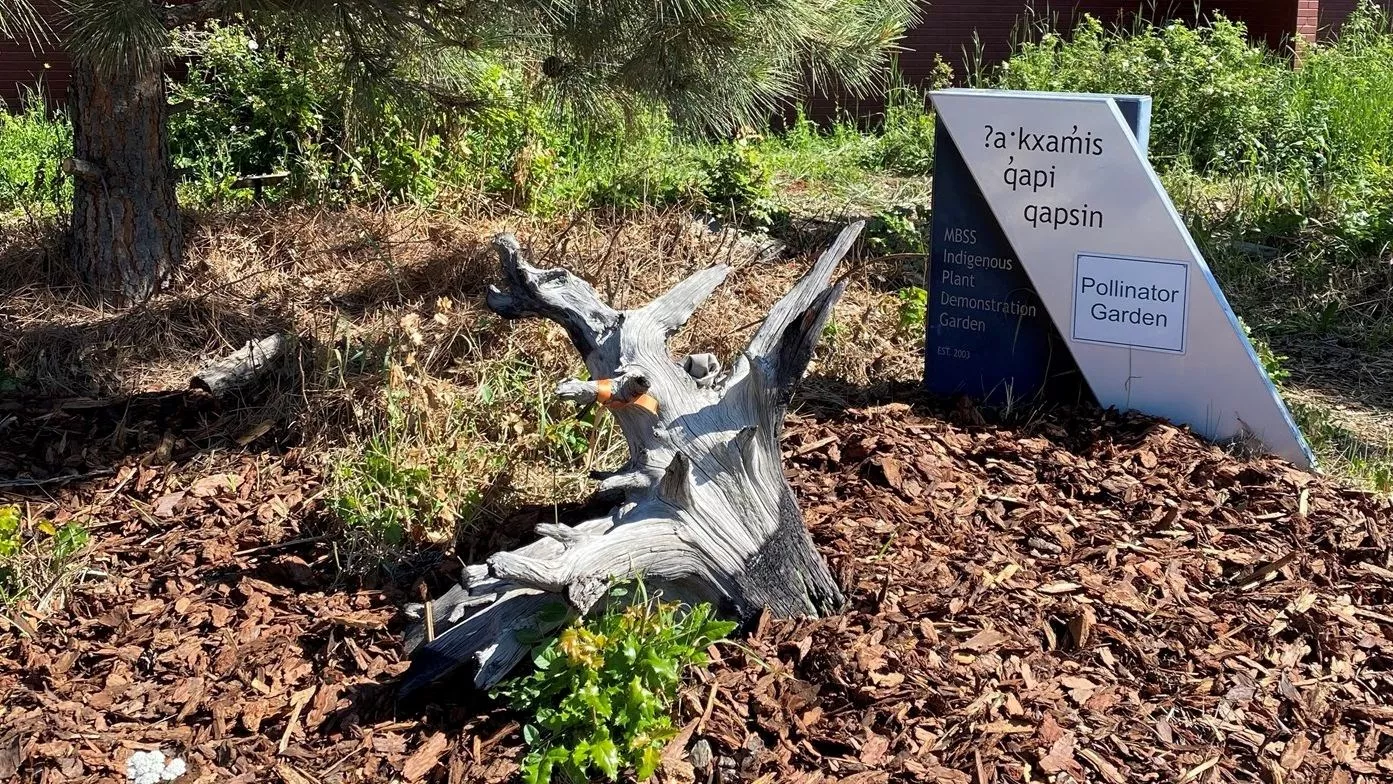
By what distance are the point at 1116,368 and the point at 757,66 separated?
152 centimetres

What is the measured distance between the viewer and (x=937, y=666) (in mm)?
2812

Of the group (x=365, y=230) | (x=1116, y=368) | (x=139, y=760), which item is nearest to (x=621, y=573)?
(x=139, y=760)

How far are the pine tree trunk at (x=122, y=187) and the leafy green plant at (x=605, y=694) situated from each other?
9.83 feet

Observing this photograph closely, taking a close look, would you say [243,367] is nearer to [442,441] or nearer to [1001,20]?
[442,441]

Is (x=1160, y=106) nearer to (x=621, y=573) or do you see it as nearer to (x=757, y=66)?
(x=757, y=66)

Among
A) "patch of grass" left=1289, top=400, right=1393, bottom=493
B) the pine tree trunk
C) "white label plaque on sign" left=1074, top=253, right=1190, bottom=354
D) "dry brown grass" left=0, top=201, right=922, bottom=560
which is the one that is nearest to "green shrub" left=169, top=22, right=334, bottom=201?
"dry brown grass" left=0, top=201, right=922, bottom=560

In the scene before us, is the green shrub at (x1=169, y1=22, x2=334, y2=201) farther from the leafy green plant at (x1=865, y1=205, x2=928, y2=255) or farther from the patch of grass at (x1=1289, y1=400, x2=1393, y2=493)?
the patch of grass at (x1=1289, y1=400, x2=1393, y2=493)

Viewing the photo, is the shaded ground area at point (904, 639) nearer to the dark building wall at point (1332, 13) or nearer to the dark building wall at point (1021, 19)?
the dark building wall at point (1021, 19)

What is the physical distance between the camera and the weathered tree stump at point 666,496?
2.62m

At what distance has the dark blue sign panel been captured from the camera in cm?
419

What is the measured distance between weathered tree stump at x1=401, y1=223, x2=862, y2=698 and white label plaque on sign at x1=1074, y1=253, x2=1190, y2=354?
121 centimetres

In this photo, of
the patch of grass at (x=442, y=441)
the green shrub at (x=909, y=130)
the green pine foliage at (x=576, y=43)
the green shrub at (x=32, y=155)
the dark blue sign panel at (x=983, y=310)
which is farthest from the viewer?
the green shrub at (x=909, y=130)

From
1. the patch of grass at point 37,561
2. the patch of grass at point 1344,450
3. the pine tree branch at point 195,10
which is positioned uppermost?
the pine tree branch at point 195,10

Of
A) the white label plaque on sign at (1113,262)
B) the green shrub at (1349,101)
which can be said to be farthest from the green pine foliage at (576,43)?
the green shrub at (1349,101)
